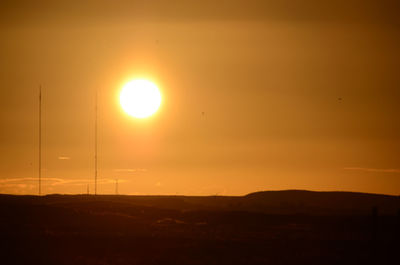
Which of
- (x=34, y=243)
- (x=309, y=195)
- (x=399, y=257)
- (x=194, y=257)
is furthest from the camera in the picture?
(x=309, y=195)

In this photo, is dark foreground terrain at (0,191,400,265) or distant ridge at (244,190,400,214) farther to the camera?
distant ridge at (244,190,400,214)

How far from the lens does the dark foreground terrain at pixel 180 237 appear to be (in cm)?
3266

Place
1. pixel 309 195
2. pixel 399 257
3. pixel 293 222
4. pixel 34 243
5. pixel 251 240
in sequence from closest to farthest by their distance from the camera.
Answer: pixel 399 257, pixel 34 243, pixel 251 240, pixel 293 222, pixel 309 195

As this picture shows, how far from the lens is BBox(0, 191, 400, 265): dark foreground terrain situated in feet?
107

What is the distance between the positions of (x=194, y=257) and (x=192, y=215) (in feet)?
73.5

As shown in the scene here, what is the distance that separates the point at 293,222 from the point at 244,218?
11.4 feet

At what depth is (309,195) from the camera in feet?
413

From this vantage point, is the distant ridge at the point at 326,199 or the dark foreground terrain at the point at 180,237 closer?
the dark foreground terrain at the point at 180,237

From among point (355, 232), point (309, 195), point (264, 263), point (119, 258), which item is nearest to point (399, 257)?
point (264, 263)

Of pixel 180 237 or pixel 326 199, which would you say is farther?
pixel 326 199

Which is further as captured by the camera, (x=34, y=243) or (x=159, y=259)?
(x=34, y=243)

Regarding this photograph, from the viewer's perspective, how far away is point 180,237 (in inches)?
1582

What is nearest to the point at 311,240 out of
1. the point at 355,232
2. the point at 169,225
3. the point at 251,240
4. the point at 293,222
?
the point at 251,240

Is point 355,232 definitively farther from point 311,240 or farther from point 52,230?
point 52,230
